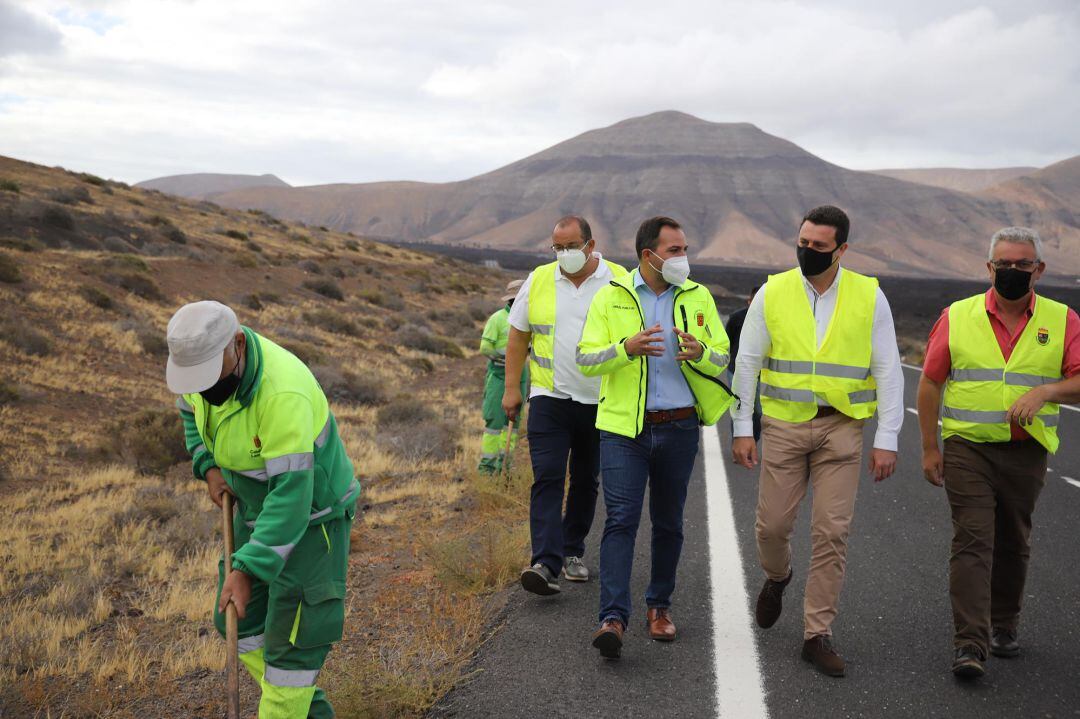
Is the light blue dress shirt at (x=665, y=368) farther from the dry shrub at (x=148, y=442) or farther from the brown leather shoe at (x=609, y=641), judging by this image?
the dry shrub at (x=148, y=442)

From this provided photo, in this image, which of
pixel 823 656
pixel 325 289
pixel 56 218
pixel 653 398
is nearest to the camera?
pixel 823 656

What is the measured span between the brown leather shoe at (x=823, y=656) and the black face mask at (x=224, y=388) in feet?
9.34

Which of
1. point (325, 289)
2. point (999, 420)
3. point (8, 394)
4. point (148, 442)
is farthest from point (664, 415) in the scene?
point (325, 289)

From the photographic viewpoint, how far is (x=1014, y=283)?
172 inches

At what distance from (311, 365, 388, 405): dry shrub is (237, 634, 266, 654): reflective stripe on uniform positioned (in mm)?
12237

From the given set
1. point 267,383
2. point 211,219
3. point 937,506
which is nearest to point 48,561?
point 267,383

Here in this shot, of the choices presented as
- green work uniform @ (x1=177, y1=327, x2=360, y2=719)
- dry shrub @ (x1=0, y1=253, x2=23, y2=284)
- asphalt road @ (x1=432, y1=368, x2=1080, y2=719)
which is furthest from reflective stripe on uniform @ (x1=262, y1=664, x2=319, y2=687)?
dry shrub @ (x1=0, y1=253, x2=23, y2=284)

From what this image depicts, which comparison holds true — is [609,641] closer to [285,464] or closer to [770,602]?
[770,602]

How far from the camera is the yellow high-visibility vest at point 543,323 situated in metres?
5.43

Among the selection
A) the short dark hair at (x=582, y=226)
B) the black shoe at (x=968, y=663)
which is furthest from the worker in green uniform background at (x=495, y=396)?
the black shoe at (x=968, y=663)

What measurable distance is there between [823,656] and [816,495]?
731 mm

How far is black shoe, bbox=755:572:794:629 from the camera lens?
4633 millimetres

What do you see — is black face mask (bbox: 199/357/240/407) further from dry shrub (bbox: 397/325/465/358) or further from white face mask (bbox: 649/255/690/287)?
dry shrub (bbox: 397/325/465/358)

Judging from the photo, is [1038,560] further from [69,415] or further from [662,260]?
[69,415]
